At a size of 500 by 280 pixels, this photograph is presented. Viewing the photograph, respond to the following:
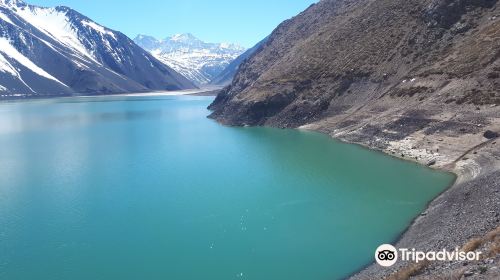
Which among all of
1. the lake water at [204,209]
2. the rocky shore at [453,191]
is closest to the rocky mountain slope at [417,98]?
the rocky shore at [453,191]

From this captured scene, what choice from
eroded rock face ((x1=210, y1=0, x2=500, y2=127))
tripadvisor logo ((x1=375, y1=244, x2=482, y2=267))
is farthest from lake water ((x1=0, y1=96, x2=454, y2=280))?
eroded rock face ((x1=210, y1=0, x2=500, y2=127))

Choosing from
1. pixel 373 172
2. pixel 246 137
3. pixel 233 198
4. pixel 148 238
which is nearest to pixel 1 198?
pixel 148 238

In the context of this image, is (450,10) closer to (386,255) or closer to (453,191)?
(453,191)

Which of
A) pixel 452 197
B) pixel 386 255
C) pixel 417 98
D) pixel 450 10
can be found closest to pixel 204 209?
pixel 386 255

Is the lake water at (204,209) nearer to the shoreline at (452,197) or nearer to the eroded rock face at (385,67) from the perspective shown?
the shoreline at (452,197)

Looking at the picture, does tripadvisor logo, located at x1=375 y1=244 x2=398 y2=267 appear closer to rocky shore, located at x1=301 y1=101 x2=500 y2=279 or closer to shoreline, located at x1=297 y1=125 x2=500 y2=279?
shoreline, located at x1=297 y1=125 x2=500 y2=279

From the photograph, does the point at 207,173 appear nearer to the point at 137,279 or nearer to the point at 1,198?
the point at 1,198
